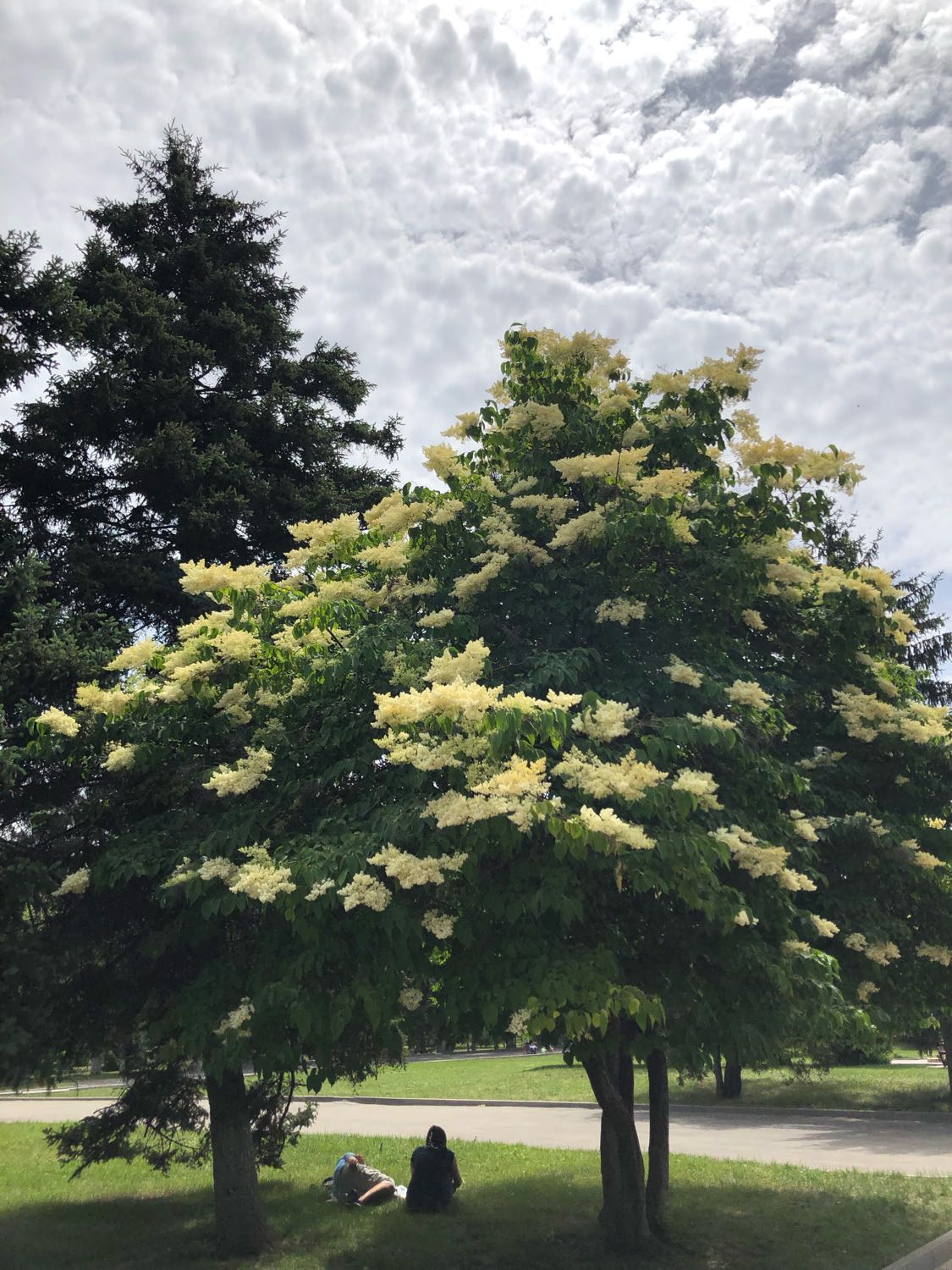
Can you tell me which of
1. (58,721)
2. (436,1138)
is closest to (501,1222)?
(436,1138)

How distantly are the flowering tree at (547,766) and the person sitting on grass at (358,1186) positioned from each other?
9.95ft

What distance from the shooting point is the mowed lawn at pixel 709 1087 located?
22.1 meters

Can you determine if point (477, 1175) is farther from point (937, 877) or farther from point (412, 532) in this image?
point (412, 532)

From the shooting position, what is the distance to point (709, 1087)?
2555cm

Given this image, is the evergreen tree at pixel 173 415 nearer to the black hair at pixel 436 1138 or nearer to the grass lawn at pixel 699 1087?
the black hair at pixel 436 1138

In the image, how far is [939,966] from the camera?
9594mm

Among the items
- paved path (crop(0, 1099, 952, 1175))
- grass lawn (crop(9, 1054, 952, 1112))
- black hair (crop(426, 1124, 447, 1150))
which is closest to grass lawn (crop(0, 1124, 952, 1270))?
black hair (crop(426, 1124, 447, 1150))

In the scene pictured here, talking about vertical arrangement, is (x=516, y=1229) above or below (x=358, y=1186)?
below

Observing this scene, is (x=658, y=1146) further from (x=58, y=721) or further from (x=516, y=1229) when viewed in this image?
(x=58, y=721)

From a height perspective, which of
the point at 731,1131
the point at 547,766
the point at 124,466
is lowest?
the point at 731,1131

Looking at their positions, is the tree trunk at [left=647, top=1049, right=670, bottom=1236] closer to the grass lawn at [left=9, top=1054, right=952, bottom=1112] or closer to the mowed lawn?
the mowed lawn

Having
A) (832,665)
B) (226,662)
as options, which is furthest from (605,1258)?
(226,662)

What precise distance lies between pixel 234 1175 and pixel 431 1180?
2.41 m

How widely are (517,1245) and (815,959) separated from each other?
561 cm
